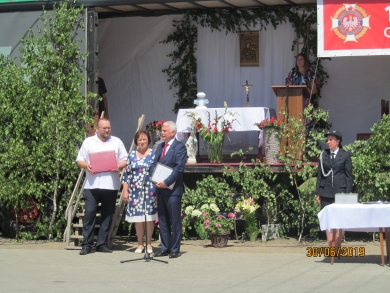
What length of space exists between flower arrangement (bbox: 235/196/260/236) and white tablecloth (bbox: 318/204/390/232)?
240 cm

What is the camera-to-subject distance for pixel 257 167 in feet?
38.2

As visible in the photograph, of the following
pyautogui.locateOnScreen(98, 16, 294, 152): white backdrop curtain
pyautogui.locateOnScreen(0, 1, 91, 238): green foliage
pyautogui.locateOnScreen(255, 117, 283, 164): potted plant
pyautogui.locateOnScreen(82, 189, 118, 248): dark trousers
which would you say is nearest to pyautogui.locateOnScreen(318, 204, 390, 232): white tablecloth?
pyautogui.locateOnScreen(255, 117, 283, 164): potted plant

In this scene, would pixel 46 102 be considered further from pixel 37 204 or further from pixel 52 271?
pixel 52 271

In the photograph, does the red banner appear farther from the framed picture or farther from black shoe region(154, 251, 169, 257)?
black shoe region(154, 251, 169, 257)

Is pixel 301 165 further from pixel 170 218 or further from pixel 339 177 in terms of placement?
pixel 170 218

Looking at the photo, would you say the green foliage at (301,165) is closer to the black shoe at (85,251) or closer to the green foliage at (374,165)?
the green foliage at (374,165)

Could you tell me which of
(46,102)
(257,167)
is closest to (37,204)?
(46,102)

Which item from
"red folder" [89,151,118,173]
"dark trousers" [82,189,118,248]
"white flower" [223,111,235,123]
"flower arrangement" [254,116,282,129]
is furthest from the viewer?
"white flower" [223,111,235,123]

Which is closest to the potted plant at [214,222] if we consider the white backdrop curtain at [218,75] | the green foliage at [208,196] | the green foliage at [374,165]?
the green foliage at [208,196]

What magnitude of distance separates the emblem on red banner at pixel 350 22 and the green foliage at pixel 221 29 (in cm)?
264

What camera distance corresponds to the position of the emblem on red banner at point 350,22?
1127cm

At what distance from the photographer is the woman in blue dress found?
33.6ft

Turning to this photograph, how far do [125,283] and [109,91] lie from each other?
737 cm
